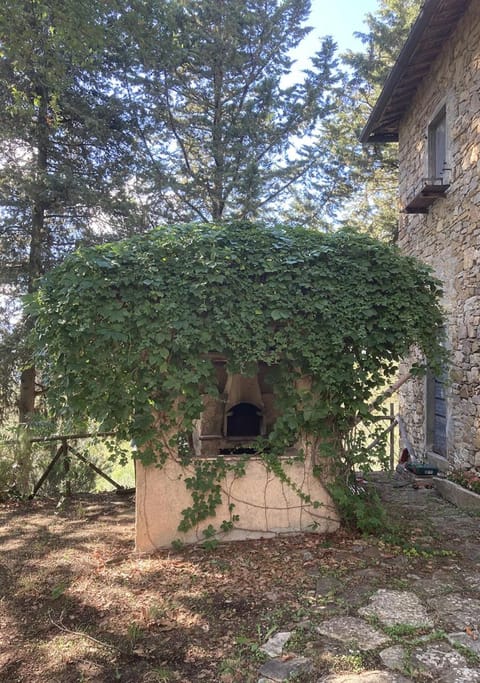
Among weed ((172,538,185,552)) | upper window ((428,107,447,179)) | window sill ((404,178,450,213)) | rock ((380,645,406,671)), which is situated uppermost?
upper window ((428,107,447,179))

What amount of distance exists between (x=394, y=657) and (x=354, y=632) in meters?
0.30

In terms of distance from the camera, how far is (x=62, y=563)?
3908 mm

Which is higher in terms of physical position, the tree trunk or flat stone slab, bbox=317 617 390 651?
the tree trunk

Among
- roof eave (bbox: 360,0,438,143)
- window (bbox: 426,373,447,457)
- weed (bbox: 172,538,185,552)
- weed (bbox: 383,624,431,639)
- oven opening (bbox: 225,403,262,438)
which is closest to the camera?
weed (bbox: 383,624,431,639)

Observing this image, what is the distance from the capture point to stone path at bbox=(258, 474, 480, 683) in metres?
2.27

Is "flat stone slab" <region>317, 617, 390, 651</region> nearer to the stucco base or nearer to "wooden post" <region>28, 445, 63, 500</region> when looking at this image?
the stucco base

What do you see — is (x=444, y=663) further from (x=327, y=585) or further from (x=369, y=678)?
(x=327, y=585)

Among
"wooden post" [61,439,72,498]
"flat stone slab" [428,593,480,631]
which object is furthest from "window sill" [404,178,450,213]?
"wooden post" [61,439,72,498]

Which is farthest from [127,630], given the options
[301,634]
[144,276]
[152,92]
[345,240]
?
[152,92]

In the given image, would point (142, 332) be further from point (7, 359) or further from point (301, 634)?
point (7, 359)

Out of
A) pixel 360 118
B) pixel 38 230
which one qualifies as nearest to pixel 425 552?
pixel 38 230

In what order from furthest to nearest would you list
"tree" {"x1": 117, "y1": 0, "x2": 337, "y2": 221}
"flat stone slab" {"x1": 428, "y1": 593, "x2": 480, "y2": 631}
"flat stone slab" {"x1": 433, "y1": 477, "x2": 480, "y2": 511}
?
"tree" {"x1": 117, "y1": 0, "x2": 337, "y2": 221} < "flat stone slab" {"x1": 433, "y1": 477, "x2": 480, "y2": 511} < "flat stone slab" {"x1": 428, "y1": 593, "x2": 480, "y2": 631}

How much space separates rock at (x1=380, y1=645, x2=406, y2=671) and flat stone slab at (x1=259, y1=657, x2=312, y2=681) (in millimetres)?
420

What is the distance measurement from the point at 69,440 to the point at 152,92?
848 cm
